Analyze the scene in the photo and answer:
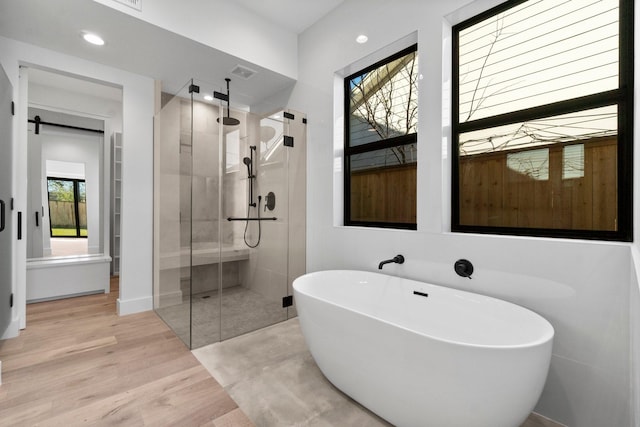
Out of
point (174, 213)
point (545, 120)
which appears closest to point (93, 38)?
point (174, 213)

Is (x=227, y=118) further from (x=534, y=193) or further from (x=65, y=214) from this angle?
(x=65, y=214)

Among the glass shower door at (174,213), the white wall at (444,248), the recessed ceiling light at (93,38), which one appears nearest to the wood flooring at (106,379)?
the glass shower door at (174,213)

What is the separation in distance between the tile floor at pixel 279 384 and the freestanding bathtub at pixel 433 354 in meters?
0.11

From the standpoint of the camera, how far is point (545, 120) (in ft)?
5.63

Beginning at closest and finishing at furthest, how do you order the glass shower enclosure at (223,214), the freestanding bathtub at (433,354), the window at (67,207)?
the freestanding bathtub at (433,354) < the glass shower enclosure at (223,214) < the window at (67,207)

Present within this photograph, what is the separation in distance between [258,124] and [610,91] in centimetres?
248

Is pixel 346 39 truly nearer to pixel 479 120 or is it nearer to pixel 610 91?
pixel 479 120

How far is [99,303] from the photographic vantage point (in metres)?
3.24

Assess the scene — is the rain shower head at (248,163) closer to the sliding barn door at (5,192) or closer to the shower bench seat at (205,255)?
the shower bench seat at (205,255)

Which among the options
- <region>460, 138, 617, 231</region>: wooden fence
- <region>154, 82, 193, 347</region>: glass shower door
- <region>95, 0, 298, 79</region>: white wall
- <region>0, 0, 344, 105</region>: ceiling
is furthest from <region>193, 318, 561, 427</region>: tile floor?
<region>95, 0, 298, 79</region>: white wall

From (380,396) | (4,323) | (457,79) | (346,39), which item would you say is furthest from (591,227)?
(4,323)

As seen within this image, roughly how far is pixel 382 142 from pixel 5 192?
298 cm

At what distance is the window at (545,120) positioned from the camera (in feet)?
4.90

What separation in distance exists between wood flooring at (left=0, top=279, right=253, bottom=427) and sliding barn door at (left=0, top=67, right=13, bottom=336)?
13.0 inches
